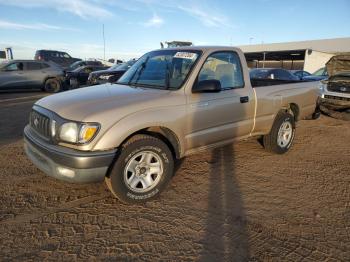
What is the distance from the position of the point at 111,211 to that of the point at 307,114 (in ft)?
15.2

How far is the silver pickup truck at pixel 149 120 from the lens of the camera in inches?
130

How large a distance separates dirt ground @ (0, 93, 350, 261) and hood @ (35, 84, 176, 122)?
3.66 ft

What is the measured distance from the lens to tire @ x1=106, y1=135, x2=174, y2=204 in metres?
3.52

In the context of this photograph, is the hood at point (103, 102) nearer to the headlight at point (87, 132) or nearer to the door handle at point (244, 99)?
the headlight at point (87, 132)

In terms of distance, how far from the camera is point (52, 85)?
15.6 m

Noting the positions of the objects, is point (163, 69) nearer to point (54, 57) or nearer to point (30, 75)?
point (30, 75)

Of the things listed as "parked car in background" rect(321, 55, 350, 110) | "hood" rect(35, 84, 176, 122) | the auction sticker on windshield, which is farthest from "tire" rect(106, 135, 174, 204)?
"parked car in background" rect(321, 55, 350, 110)

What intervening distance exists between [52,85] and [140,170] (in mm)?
13480

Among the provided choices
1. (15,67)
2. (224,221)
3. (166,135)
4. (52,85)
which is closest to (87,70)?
(52,85)

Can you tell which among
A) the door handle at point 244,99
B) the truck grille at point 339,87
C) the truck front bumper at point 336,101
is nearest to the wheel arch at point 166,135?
the door handle at point 244,99

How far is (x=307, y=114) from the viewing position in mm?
6410

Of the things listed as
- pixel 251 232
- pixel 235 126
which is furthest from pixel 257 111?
pixel 251 232

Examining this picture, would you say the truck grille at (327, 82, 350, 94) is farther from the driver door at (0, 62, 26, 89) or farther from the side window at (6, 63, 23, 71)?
the side window at (6, 63, 23, 71)

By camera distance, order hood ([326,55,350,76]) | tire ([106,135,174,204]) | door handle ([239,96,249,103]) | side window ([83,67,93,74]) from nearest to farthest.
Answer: tire ([106,135,174,204])
door handle ([239,96,249,103])
hood ([326,55,350,76])
side window ([83,67,93,74])
